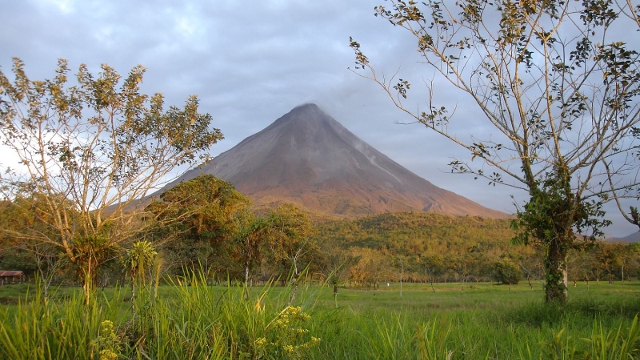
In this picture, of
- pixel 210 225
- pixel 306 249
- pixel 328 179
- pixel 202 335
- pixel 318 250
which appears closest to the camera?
pixel 202 335

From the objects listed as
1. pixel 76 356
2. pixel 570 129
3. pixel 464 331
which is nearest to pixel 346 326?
pixel 464 331

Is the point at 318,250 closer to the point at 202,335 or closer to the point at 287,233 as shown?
the point at 287,233

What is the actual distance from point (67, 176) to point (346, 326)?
13161mm

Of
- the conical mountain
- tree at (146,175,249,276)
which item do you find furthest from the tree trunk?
the conical mountain

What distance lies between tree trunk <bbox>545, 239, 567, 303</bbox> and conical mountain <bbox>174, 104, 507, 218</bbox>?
440 ft

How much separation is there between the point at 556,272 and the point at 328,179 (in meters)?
177

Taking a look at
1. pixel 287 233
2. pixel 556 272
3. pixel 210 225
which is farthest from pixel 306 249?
pixel 556 272

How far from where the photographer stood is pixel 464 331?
430cm

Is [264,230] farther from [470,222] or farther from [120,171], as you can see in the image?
[470,222]

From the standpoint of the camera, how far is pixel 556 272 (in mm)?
9516

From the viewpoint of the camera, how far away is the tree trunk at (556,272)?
9320mm

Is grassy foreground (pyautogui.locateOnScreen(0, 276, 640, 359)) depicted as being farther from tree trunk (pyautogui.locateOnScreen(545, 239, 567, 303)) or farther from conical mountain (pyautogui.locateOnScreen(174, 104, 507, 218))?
conical mountain (pyautogui.locateOnScreen(174, 104, 507, 218))

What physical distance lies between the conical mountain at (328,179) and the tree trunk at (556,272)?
440 feet

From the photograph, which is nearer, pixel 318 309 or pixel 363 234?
pixel 318 309
